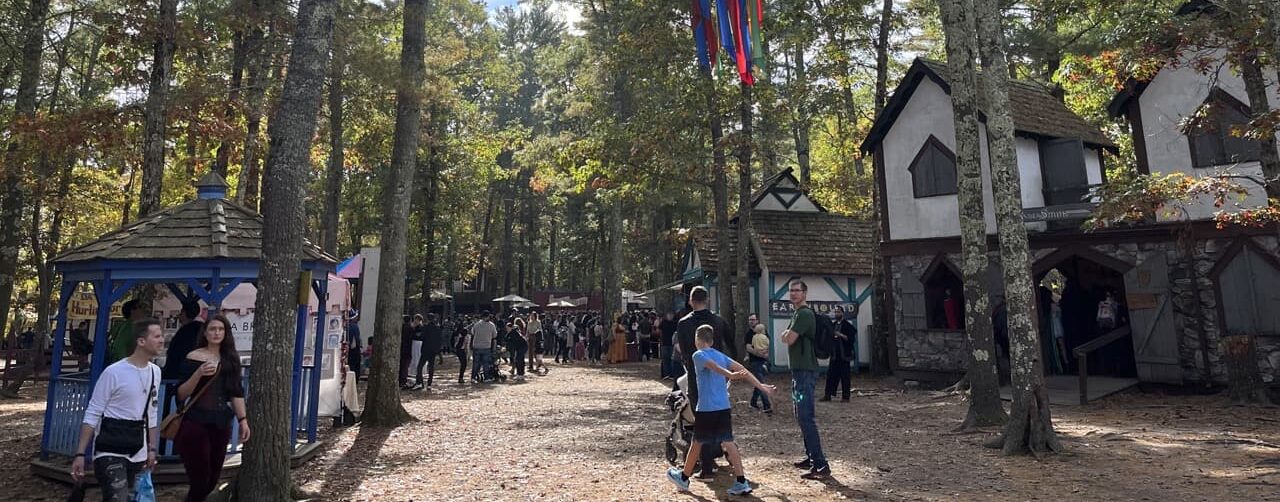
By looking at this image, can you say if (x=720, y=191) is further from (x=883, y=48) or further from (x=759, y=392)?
(x=759, y=392)

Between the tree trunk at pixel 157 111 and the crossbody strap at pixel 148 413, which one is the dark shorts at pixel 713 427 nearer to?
the crossbody strap at pixel 148 413

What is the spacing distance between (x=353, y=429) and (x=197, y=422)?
580cm

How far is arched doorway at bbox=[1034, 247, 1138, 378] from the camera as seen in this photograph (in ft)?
53.5

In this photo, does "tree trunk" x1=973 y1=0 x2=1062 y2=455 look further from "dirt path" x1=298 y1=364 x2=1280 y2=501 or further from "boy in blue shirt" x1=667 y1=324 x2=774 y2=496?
"boy in blue shirt" x1=667 y1=324 x2=774 y2=496

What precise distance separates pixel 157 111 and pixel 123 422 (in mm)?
8848

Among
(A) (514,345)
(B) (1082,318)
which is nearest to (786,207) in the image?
(B) (1082,318)

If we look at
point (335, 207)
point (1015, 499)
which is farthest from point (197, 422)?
point (335, 207)

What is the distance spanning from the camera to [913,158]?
55.7 feet

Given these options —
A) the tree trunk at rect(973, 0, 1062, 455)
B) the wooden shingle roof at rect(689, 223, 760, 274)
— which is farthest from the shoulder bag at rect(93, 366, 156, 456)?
the wooden shingle roof at rect(689, 223, 760, 274)

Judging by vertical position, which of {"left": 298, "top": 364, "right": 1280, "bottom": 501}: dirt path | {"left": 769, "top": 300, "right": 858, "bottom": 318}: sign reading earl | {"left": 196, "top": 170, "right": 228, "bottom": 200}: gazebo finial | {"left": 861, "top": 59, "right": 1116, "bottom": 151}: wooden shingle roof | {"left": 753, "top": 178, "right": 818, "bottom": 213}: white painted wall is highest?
{"left": 861, "top": 59, "right": 1116, "bottom": 151}: wooden shingle roof

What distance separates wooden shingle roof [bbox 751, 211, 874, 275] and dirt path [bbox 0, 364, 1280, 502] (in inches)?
327

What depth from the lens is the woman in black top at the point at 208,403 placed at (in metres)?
5.45

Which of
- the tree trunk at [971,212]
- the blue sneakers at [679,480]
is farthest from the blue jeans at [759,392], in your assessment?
the blue sneakers at [679,480]

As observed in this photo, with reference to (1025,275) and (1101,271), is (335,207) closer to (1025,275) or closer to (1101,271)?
(1025,275)
